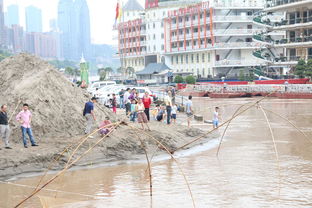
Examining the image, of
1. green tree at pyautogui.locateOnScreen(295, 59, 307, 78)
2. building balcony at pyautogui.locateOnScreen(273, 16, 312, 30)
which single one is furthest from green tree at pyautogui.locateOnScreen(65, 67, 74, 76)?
green tree at pyautogui.locateOnScreen(295, 59, 307, 78)

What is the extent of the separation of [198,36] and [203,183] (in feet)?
251

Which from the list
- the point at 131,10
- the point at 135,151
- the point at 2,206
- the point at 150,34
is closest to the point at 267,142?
the point at 135,151

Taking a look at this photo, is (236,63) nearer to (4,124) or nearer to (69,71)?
(69,71)

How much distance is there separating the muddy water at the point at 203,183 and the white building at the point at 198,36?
51.9 meters

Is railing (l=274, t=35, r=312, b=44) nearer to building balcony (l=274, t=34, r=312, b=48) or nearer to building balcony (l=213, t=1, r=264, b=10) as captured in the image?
building balcony (l=274, t=34, r=312, b=48)

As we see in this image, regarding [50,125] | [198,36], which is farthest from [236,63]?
[50,125]

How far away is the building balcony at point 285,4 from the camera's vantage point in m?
60.2

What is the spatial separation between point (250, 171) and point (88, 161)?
4909 millimetres

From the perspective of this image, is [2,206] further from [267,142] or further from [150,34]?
[150,34]

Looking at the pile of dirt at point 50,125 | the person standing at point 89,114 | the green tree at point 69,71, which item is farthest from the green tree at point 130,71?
the person standing at point 89,114

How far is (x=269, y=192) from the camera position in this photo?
13945mm

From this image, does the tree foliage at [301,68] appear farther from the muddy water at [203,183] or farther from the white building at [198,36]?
the muddy water at [203,183]

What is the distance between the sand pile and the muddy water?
2870 millimetres

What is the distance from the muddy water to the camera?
13297 mm
